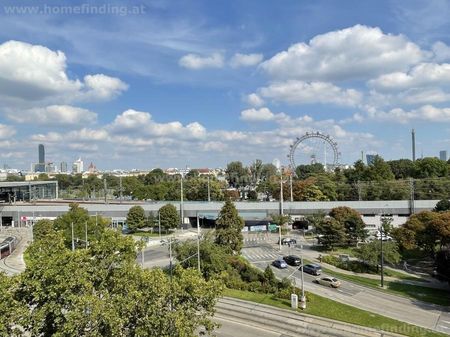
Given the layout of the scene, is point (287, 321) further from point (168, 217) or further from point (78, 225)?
point (168, 217)

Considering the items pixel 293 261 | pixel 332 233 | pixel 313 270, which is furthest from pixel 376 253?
pixel 332 233

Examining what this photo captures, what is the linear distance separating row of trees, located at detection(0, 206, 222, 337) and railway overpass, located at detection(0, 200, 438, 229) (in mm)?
65404

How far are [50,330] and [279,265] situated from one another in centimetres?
3798

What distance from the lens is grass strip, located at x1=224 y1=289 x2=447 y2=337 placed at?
28.9 metres

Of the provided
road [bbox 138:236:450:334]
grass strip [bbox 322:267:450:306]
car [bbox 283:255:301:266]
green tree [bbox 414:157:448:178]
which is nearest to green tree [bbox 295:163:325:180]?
green tree [bbox 414:157:448:178]

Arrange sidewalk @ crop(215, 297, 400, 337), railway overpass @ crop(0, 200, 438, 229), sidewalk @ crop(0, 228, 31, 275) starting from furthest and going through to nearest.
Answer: railway overpass @ crop(0, 200, 438, 229) → sidewalk @ crop(0, 228, 31, 275) → sidewalk @ crop(215, 297, 400, 337)

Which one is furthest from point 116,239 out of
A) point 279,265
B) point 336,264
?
point 336,264

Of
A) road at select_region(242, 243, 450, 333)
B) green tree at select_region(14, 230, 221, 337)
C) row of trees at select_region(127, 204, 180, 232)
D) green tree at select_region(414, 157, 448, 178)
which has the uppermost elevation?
green tree at select_region(414, 157, 448, 178)

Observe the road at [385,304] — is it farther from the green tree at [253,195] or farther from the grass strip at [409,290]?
the green tree at [253,195]

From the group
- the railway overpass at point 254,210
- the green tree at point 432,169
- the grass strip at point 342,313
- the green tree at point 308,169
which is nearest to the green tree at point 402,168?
the green tree at point 432,169

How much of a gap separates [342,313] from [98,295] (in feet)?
76.2

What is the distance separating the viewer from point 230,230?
5284 centimetres

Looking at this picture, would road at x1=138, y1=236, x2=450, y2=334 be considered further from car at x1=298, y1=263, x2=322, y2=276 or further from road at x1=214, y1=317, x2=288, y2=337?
road at x1=214, y1=317, x2=288, y2=337

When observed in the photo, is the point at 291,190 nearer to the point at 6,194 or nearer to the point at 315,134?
the point at 315,134
